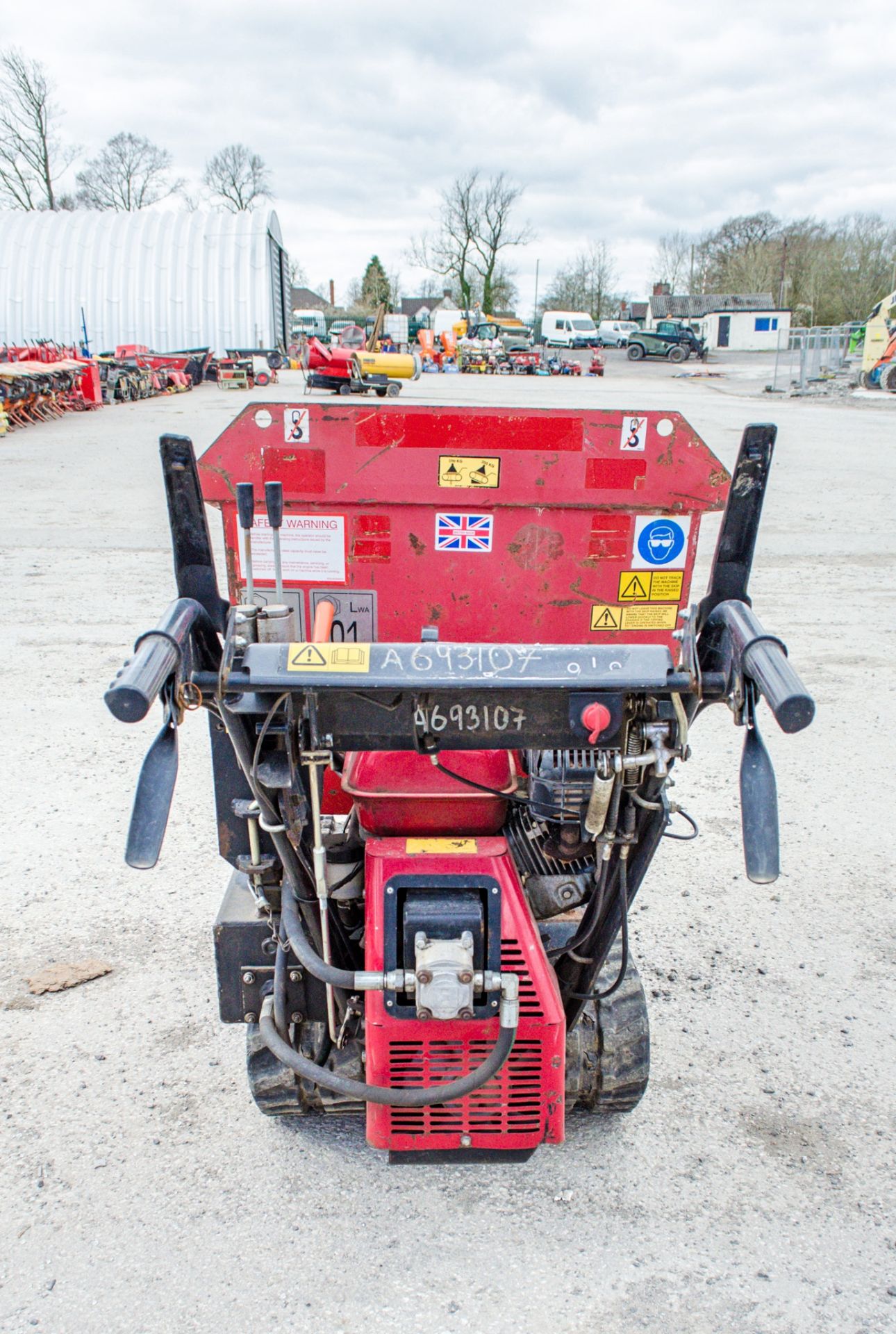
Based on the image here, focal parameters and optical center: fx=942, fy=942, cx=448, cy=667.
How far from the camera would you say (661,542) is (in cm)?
249

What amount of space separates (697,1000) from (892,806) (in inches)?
64.3

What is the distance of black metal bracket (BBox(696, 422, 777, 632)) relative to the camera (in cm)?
192

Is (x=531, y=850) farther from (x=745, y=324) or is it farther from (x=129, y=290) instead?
(x=745, y=324)

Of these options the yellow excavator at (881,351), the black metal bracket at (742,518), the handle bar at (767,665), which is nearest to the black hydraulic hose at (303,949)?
the handle bar at (767,665)

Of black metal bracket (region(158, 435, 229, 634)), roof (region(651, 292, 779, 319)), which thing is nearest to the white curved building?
roof (region(651, 292, 779, 319))

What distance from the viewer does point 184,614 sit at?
6.06 ft

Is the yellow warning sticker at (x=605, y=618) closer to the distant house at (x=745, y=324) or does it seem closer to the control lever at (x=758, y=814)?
the control lever at (x=758, y=814)

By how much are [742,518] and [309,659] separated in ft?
3.17

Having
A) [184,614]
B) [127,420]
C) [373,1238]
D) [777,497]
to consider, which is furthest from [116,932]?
[127,420]

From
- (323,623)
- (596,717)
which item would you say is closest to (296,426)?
(323,623)

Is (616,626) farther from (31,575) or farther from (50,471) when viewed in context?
(50,471)

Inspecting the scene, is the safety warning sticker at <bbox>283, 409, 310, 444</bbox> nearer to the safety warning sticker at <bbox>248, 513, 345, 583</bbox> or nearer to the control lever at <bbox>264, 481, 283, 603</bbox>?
the safety warning sticker at <bbox>248, 513, 345, 583</bbox>

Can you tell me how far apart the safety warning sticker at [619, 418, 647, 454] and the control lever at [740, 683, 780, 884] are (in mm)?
1025

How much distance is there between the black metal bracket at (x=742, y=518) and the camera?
1917 millimetres
